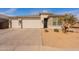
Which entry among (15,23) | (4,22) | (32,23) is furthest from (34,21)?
(4,22)

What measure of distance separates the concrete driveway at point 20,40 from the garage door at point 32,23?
0.10m

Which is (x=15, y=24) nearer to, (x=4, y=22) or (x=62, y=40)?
(x=4, y=22)

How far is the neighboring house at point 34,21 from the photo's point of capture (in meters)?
3.82

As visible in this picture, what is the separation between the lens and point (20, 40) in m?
3.77

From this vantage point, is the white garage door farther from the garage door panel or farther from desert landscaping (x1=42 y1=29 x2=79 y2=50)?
desert landscaping (x1=42 y1=29 x2=79 y2=50)

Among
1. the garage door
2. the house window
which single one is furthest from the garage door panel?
the house window

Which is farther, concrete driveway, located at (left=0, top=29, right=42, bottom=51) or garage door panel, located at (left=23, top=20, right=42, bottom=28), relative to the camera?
garage door panel, located at (left=23, top=20, right=42, bottom=28)

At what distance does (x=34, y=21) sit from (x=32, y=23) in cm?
7

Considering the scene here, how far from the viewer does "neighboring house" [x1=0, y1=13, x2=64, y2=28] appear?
12.5ft

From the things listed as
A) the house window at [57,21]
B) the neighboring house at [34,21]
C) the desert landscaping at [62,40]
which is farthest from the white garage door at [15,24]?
the house window at [57,21]

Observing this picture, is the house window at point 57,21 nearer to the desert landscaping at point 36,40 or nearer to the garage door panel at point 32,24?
the desert landscaping at point 36,40

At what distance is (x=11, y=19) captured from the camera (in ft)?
12.6
